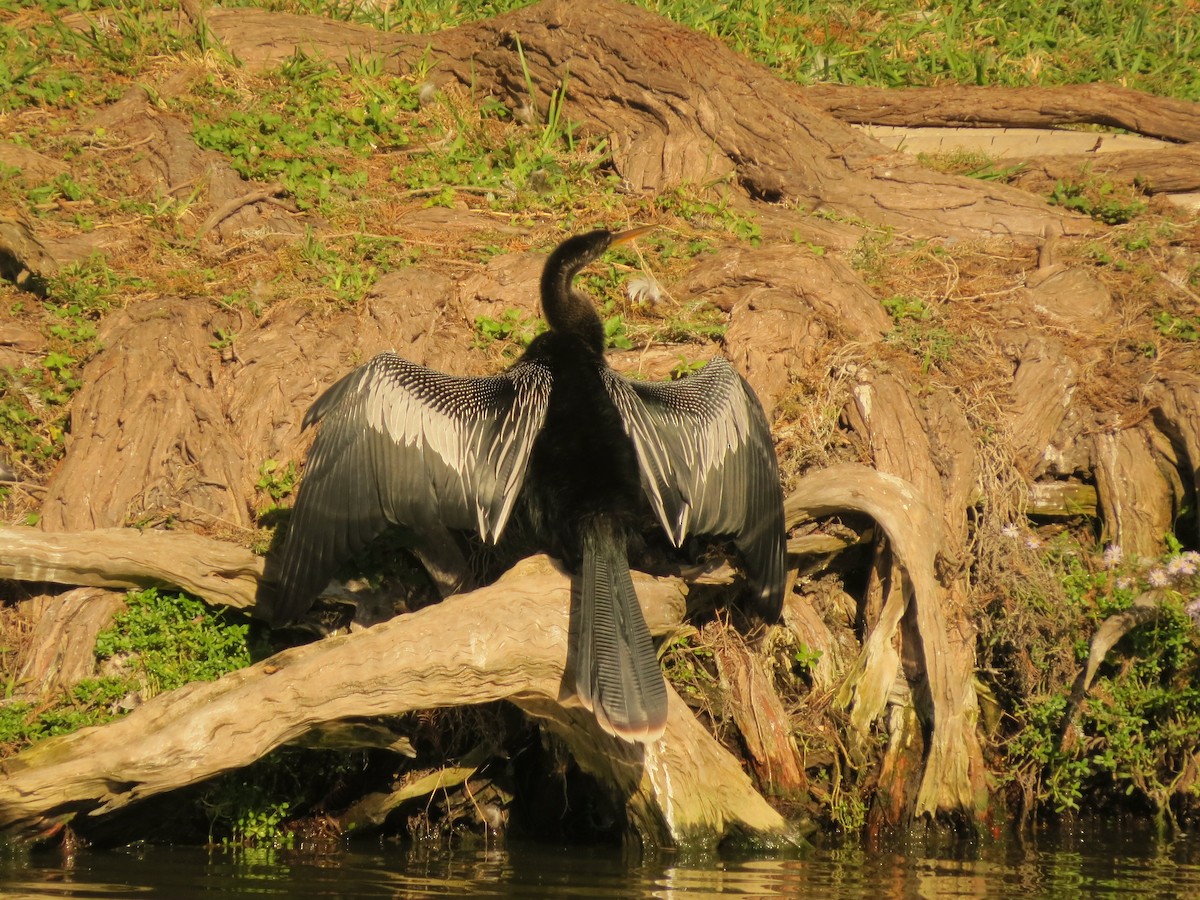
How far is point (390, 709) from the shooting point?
4.55 m

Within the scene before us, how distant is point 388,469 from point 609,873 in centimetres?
170

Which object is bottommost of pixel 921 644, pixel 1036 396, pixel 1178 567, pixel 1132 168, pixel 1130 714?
pixel 1130 714

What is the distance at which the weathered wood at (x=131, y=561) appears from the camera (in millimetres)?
5051

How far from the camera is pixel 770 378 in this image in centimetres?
611

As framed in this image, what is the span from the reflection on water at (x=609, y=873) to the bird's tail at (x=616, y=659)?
527 mm

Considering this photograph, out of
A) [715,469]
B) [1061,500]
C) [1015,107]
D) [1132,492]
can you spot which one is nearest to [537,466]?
[715,469]

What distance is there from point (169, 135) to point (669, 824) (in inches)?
210

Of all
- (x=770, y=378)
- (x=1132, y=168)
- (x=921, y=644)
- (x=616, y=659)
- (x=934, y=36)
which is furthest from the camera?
(x=934, y=36)

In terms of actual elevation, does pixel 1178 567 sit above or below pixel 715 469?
below

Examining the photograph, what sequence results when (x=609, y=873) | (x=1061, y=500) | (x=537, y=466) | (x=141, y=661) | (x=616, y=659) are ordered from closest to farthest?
(x=616, y=659) < (x=609, y=873) < (x=537, y=466) < (x=141, y=661) < (x=1061, y=500)

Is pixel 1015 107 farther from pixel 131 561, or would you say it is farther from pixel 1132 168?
pixel 131 561

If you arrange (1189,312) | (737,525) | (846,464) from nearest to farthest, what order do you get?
(737,525) → (846,464) → (1189,312)

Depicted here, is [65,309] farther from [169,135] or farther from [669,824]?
[669,824]

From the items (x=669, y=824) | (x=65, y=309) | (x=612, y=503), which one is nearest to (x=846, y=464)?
(x=612, y=503)
